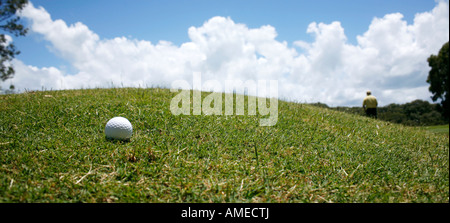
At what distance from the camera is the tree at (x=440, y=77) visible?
95.2ft

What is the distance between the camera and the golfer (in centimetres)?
1139

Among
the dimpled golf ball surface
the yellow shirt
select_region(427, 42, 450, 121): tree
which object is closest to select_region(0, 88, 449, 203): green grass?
the dimpled golf ball surface

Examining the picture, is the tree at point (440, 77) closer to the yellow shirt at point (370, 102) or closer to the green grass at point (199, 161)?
the yellow shirt at point (370, 102)

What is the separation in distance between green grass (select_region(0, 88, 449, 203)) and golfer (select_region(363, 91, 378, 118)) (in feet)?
19.6

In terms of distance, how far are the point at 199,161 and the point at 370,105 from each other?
10.7 meters

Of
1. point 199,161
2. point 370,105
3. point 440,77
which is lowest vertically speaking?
point 199,161

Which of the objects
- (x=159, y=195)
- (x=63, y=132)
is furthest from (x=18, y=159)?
(x=159, y=195)

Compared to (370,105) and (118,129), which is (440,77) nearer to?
(370,105)

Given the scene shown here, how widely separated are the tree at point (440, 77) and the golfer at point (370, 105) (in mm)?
25561

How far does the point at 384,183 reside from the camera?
10.9 feet

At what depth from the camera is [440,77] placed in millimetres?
29641

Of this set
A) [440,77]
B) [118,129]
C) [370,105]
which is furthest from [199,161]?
[440,77]
